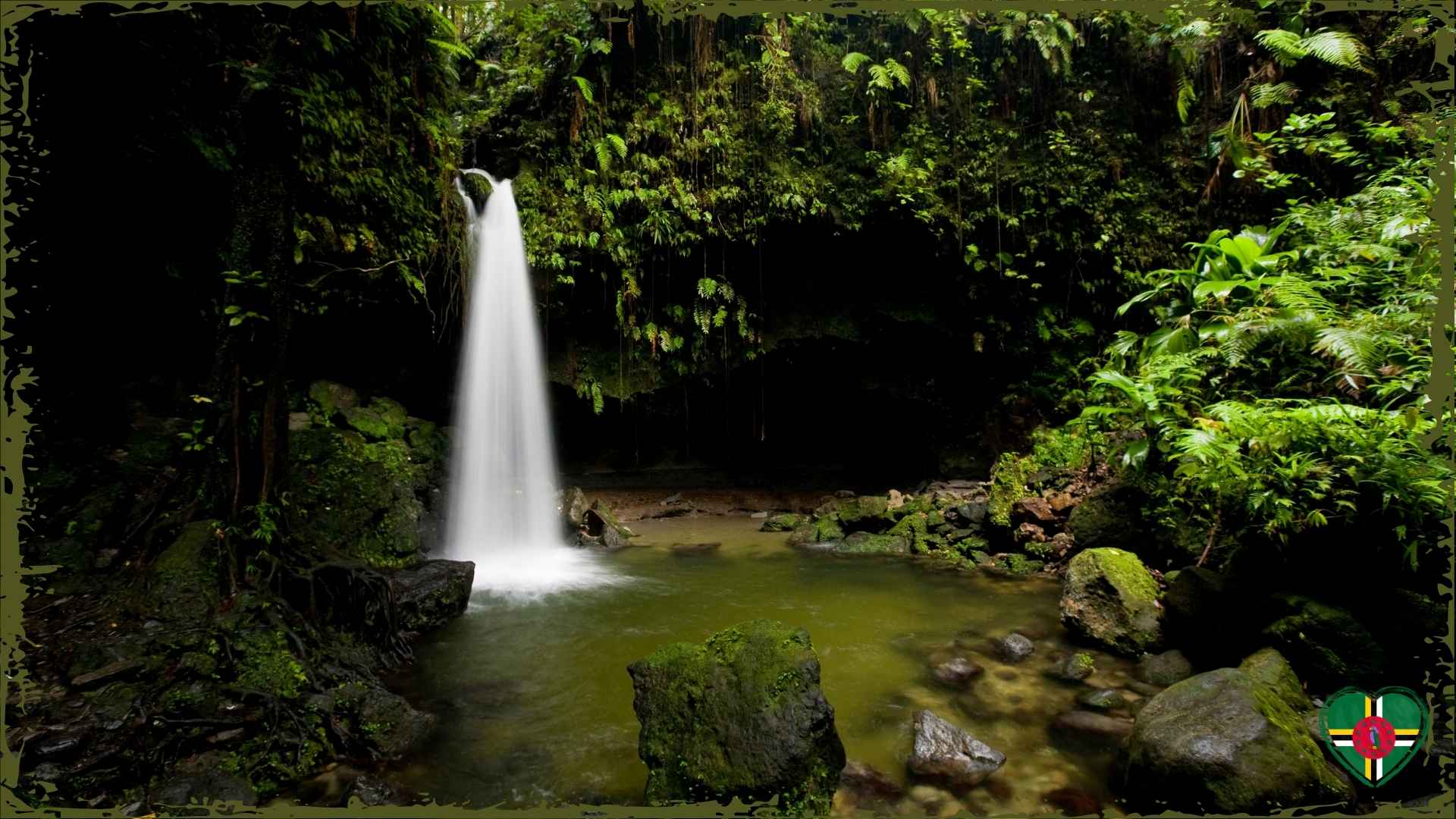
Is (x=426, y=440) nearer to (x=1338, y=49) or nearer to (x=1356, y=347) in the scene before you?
(x=1356, y=347)

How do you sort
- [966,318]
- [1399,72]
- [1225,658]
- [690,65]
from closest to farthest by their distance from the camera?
[1225,658], [1399,72], [690,65], [966,318]

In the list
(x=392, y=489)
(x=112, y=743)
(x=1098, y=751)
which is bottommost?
(x=1098, y=751)

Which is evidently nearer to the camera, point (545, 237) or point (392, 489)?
point (392, 489)

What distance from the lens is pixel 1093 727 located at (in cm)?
404

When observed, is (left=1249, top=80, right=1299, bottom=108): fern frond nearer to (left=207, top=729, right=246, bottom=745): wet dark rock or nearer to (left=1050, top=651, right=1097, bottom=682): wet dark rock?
(left=1050, top=651, right=1097, bottom=682): wet dark rock

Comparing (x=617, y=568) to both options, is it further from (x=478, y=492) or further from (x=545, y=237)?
(x=545, y=237)

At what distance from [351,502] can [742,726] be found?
17.9 feet

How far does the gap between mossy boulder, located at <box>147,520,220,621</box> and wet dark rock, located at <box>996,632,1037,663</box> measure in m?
6.13

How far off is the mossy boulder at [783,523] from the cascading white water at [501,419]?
3.33 metres

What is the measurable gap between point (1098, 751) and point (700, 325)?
26.6 ft

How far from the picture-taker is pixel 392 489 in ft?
24.0

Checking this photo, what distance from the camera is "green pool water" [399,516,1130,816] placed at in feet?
11.8

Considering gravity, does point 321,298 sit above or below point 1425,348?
above

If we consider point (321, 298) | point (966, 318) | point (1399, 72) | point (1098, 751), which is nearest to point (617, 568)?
point (321, 298)
